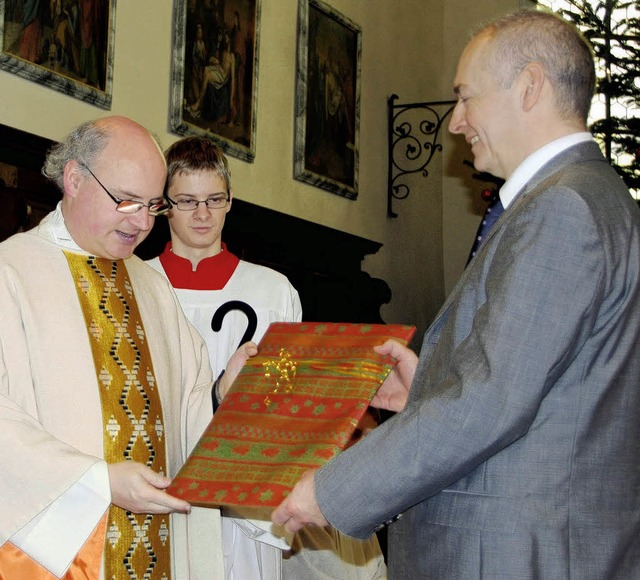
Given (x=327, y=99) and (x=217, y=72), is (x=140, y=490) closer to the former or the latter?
(x=217, y=72)

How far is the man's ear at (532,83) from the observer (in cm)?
268

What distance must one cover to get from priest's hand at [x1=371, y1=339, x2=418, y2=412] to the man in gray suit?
442 mm

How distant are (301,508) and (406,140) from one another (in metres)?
8.44

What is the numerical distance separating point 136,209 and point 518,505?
5.15ft

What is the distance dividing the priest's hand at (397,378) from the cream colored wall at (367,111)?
2766 millimetres

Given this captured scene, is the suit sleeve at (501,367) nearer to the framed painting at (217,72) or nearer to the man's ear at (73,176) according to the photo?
the man's ear at (73,176)

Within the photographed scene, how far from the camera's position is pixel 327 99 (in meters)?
8.63

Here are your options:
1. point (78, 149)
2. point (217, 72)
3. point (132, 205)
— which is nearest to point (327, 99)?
point (217, 72)

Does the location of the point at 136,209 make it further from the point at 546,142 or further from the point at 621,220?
the point at 621,220

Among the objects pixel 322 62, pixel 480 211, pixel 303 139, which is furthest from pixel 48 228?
pixel 480 211

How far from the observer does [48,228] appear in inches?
133

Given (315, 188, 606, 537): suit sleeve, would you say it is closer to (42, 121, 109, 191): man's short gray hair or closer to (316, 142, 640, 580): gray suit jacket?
(316, 142, 640, 580): gray suit jacket

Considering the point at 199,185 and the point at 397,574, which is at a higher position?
the point at 199,185

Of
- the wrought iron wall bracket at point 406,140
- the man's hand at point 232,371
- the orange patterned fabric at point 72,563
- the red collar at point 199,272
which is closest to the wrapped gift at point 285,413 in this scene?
the man's hand at point 232,371
